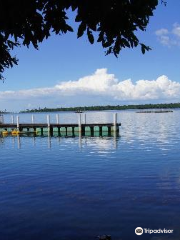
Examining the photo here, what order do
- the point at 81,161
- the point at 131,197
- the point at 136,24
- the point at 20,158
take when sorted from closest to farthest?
1. the point at 136,24
2. the point at 131,197
3. the point at 81,161
4. the point at 20,158

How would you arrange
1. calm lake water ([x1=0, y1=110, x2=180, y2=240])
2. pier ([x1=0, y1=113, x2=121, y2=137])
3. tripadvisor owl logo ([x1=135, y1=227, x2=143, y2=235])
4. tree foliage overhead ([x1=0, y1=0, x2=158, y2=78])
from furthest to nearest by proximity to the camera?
pier ([x1=0, y1=113, x2=121, y2=137])
calm lake water ([x1=0, y1=110, x2=180, y2=240])
tripadvisor owl logo ([x1=135, y1=227, x2=143, y2=235])
tree foliage overhead ([x1=0, y1=0, x2=158, y2=78])

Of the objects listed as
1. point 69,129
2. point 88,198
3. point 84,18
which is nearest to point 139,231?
point 88,198

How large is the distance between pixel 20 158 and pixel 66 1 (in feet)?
76.6

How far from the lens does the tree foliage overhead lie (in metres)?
4.50

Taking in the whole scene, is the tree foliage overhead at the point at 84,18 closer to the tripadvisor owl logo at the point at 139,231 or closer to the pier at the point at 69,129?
the tripadvisor owl logo at the point at 139,231

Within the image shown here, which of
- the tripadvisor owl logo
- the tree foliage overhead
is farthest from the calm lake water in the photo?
the tree foliage overhead

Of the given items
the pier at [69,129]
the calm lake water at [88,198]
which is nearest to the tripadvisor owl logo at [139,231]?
the calm lake water at [88,198]

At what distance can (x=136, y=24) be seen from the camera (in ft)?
16.7

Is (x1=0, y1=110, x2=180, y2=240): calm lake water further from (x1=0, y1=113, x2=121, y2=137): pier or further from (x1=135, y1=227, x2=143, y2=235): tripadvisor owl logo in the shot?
(x1=0, y1=113, x2=121, y2=137): pier

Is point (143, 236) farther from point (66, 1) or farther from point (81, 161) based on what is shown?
point (81, 161)

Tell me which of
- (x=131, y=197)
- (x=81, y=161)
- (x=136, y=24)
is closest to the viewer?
(x=136, y=24)

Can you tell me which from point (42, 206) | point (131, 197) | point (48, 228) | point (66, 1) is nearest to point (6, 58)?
point (66, 1)

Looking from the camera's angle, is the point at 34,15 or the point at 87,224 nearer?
the point at 34,15

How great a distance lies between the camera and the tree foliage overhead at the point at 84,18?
4.50 m
